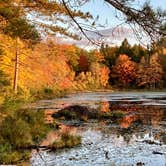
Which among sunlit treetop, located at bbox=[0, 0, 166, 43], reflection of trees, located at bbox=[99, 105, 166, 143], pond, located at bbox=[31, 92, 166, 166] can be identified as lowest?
pond, located at bbox=[31, 92, 166, 166]

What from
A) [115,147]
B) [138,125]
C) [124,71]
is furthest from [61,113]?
[124,71]

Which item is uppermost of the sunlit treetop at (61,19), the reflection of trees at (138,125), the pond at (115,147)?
the sunlit treetop at (61,19)

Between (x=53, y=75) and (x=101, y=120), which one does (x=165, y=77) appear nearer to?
(x=53, y=75)

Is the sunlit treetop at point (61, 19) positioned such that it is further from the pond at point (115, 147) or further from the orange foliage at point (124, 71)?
the orange foliage at point (124, 71)

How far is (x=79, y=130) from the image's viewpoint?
65.4ft

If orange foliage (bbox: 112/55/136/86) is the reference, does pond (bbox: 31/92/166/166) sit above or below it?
below

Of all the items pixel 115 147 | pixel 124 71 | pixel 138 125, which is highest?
pixel 124 71

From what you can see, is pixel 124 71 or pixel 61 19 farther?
pixel 124 71

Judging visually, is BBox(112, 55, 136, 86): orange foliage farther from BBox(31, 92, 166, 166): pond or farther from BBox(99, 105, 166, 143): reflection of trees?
BBox(31, 92, 166, 166): pond

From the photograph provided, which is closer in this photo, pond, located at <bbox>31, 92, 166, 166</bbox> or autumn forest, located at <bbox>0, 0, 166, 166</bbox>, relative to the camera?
autumn forest, located at <bbox>0, 0, 166, 166</bbox>

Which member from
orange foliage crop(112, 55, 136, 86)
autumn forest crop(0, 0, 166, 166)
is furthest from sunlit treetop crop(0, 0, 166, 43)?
orange foliage crop(112, 55, 136, 86)

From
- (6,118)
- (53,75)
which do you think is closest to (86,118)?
(6,118)

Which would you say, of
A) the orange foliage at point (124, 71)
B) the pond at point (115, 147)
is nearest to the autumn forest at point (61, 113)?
the pond at point (115, 147)

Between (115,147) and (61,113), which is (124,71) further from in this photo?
(115,147)
